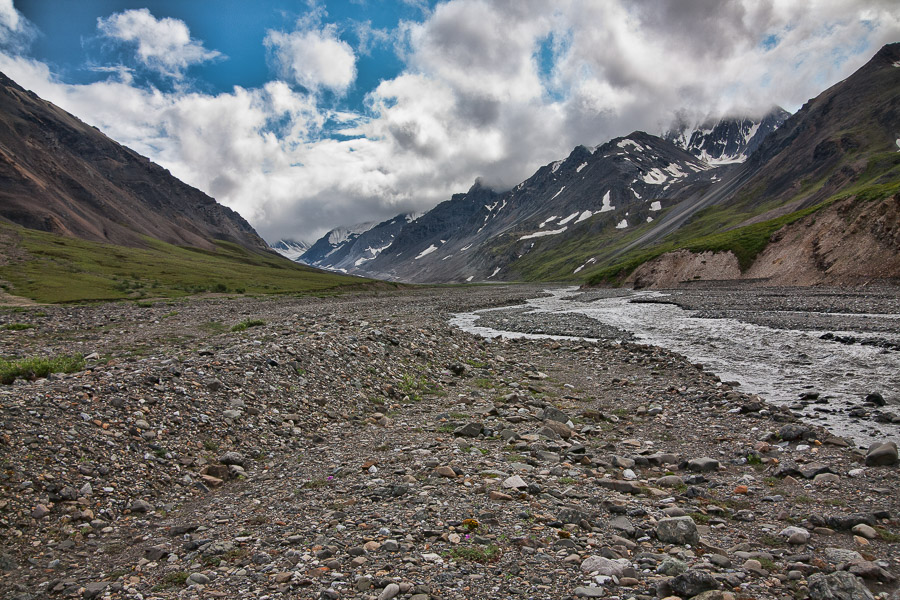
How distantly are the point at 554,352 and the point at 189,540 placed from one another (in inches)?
984

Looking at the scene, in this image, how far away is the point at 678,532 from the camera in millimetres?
6938

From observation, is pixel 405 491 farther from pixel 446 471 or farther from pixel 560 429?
pixel 560 429

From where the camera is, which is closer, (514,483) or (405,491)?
(405,491)

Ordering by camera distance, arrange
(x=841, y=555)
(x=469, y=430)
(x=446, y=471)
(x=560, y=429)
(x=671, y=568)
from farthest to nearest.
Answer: (x=560, y=429), (x=469, y=430), (x=446, y=471), (x=841, y=555), (x=671, y=568)

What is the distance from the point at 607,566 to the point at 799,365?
74.6ft

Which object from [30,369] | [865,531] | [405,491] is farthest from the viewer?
[30,369]

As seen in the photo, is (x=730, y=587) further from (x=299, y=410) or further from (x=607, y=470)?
(x=299, y=410)

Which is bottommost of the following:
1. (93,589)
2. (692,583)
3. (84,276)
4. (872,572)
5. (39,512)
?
(872,572)

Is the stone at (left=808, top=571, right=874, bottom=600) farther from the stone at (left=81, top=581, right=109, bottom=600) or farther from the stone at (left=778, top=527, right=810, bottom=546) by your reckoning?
the stone at (left=81, top=581, right=109, bottom=600)

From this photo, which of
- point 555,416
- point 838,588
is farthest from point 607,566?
point 555,416

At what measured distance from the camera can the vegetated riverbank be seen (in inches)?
242

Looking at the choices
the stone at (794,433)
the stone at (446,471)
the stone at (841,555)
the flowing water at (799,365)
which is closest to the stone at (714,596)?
the stone at (841,555)

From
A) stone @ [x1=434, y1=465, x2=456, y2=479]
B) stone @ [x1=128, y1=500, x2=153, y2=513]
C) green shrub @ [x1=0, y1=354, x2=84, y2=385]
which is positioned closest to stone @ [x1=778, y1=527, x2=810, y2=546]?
stone @ [x1=434, y1=465, x2=456, y2=479]

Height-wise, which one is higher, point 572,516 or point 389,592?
point 389,592
